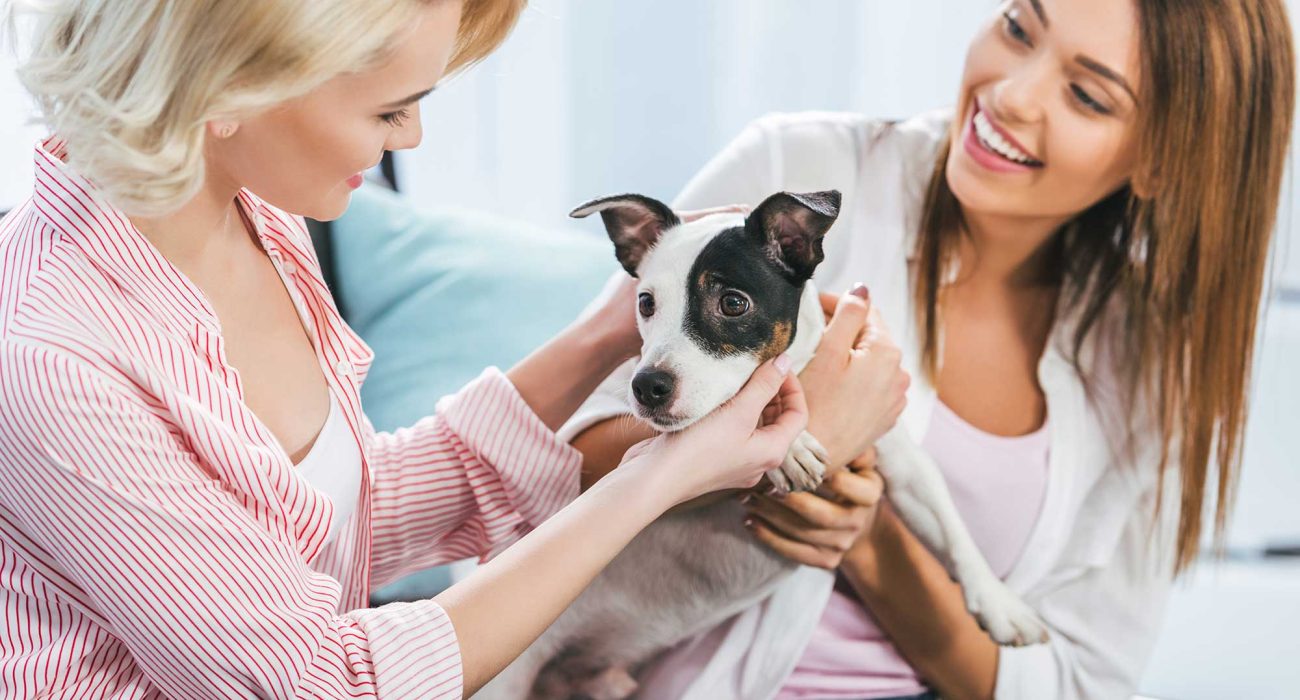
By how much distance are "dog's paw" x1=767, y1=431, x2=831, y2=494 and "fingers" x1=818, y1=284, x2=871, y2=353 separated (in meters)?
0.11

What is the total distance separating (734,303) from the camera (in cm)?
97

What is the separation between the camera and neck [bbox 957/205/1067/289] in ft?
4.35

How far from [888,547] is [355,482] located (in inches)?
24.0

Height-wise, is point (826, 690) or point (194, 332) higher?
point (194, 332)

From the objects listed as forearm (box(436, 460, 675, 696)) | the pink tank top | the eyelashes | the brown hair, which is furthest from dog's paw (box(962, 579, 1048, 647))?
the eyelashes

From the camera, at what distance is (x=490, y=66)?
2.13 metres

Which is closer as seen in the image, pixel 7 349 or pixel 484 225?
pixel 7 349

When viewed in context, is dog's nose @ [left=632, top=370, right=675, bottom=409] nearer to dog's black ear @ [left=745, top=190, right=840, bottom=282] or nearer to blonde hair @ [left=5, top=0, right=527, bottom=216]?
dog's black ear @ [left=745, top=190, right=840, bottom=282]

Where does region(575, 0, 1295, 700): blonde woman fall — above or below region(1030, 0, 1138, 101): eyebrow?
below

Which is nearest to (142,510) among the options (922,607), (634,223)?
(634,223)

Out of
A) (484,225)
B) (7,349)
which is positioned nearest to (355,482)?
(7,349)

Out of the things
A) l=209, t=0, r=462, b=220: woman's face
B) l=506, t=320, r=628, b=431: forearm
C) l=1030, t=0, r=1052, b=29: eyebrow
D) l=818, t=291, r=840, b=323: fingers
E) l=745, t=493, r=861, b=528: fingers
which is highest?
l=1030, t=0, r=1052, b=29: eyebrow

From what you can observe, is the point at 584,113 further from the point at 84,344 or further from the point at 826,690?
the point at 84,344

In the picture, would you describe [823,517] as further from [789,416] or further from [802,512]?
[789,416]
